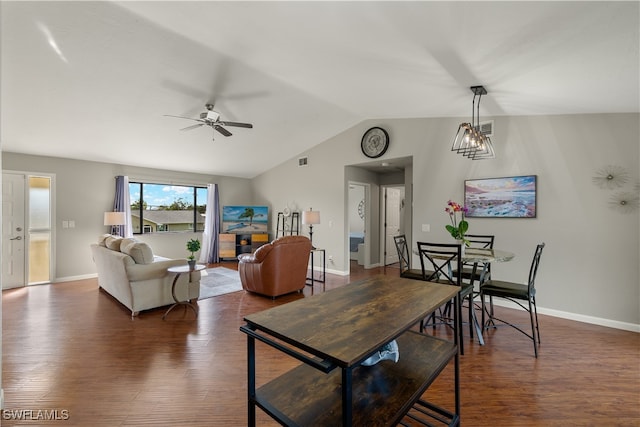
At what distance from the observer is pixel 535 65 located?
93.4 inches

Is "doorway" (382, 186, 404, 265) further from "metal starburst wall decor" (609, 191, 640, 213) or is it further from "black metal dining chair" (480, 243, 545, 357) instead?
"metal starburst wall decor" (609, 191, 640, 213)

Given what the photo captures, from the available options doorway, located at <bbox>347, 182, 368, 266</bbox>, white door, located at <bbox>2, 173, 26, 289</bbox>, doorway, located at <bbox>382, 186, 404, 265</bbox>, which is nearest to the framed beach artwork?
doorway, located at <bbox>382, 186, 404, 265</bbox>

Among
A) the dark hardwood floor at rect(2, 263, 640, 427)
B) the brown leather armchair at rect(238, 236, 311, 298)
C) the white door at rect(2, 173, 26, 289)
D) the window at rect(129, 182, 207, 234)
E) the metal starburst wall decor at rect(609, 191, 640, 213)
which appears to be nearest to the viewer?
the dark hardwood floor at rect(2, 263, 640, 427)

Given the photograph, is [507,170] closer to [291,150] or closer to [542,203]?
[542,203]

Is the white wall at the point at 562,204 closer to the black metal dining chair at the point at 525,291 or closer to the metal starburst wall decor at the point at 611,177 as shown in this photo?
the metal starburst wall decor at the point at 611,177

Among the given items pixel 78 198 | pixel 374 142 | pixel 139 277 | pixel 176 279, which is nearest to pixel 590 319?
pixel 374 142

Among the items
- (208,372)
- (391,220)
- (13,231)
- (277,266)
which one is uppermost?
(391,220)

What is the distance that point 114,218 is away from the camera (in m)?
5.34

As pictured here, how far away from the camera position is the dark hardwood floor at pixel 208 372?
73.5 inches

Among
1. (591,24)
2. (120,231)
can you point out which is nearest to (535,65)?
(591,24)

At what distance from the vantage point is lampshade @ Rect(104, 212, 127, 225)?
5262 mm

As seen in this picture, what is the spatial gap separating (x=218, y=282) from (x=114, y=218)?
2388mm

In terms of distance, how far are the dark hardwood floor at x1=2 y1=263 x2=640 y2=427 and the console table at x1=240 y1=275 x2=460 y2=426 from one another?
2.28 feet

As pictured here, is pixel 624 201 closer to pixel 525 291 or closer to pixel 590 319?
pixel 590 319
